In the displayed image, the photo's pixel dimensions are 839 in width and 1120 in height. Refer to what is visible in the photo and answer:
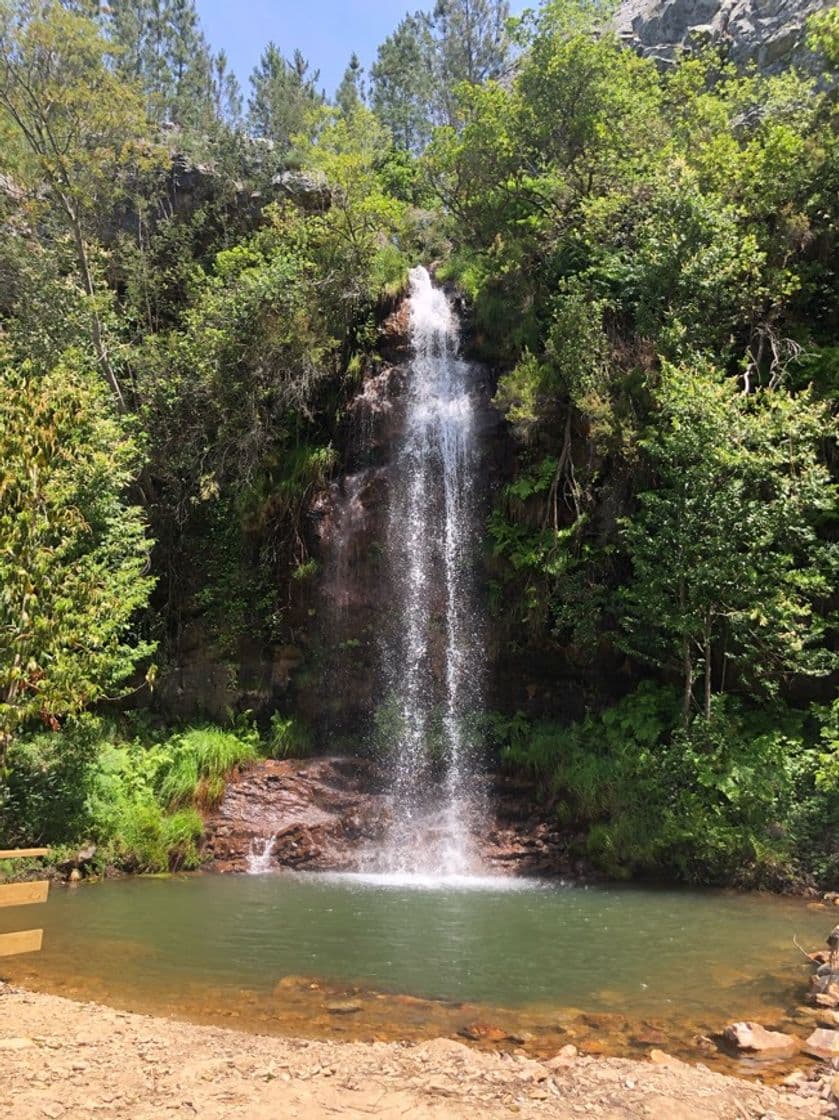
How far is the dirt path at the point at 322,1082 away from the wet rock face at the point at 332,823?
6.63m

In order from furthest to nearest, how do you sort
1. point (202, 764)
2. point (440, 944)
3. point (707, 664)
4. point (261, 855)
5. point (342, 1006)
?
1. point (202, 764)
2. point (261, 855)
3. point (707, 664)
4. point (440, 944)
5. point (342, 1006)

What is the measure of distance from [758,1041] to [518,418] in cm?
1094

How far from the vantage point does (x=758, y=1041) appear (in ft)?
17.7

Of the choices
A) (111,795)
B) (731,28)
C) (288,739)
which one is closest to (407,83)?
(731,28)

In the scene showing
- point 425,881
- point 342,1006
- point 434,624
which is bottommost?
point 342,1006

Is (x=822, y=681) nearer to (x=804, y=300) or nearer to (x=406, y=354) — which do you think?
(x=804, y=300)

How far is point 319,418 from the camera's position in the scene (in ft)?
57.8

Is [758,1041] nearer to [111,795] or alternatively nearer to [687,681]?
[687,681]

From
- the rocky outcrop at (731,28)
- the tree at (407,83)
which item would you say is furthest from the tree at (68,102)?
the tree at (407,83)

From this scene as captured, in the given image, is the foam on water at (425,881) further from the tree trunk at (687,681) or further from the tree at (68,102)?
the tree at (68,102)

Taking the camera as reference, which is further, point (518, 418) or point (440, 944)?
point (518, 418)

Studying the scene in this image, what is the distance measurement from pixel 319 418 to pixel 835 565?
35.4 ft

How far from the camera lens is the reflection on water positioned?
6.14m

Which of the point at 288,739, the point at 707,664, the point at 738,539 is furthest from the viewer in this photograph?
the point at 288,739
